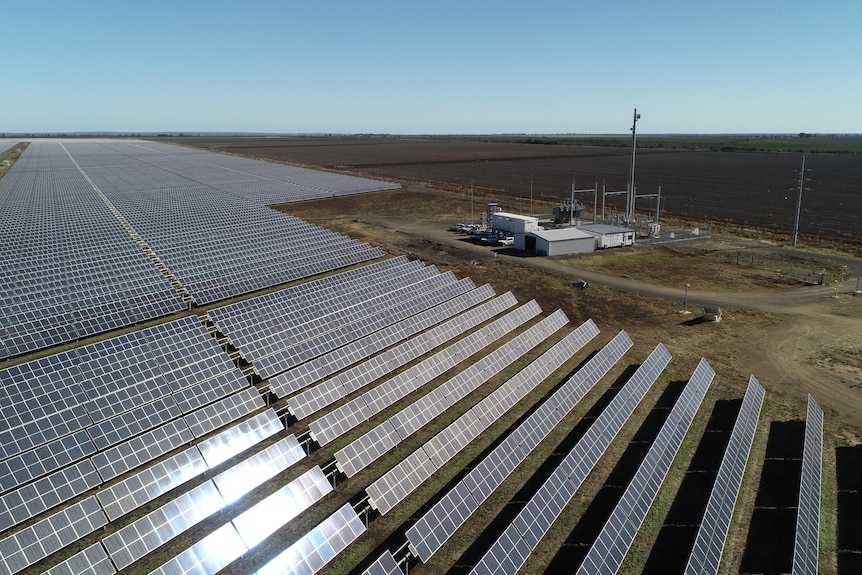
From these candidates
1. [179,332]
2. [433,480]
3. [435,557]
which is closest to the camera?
[435,557]

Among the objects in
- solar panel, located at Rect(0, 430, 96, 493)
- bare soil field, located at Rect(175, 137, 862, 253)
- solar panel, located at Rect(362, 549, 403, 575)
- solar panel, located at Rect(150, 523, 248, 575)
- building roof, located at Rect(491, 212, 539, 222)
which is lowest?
solar panel, located at Rect(150, 523, 248, 575)

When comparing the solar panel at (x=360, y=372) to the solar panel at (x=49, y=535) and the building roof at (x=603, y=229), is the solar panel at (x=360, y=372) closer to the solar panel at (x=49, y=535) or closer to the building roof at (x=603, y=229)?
the solar panel at (x=49, y=535)

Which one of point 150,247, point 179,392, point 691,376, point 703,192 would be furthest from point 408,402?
point 703,192

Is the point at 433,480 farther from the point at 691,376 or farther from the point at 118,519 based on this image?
the point at 691,376

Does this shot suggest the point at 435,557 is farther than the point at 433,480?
No

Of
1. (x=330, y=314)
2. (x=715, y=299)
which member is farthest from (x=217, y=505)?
(x=715, y=299)

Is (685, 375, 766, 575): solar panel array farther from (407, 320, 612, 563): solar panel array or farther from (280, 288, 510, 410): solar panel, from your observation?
(280, 288, 510, 410): solar panel

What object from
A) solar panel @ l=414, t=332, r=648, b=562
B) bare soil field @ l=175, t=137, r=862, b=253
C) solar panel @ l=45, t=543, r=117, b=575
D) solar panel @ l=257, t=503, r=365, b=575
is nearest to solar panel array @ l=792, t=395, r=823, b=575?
solar panel @ l=414, t=332, r=648, b=562
